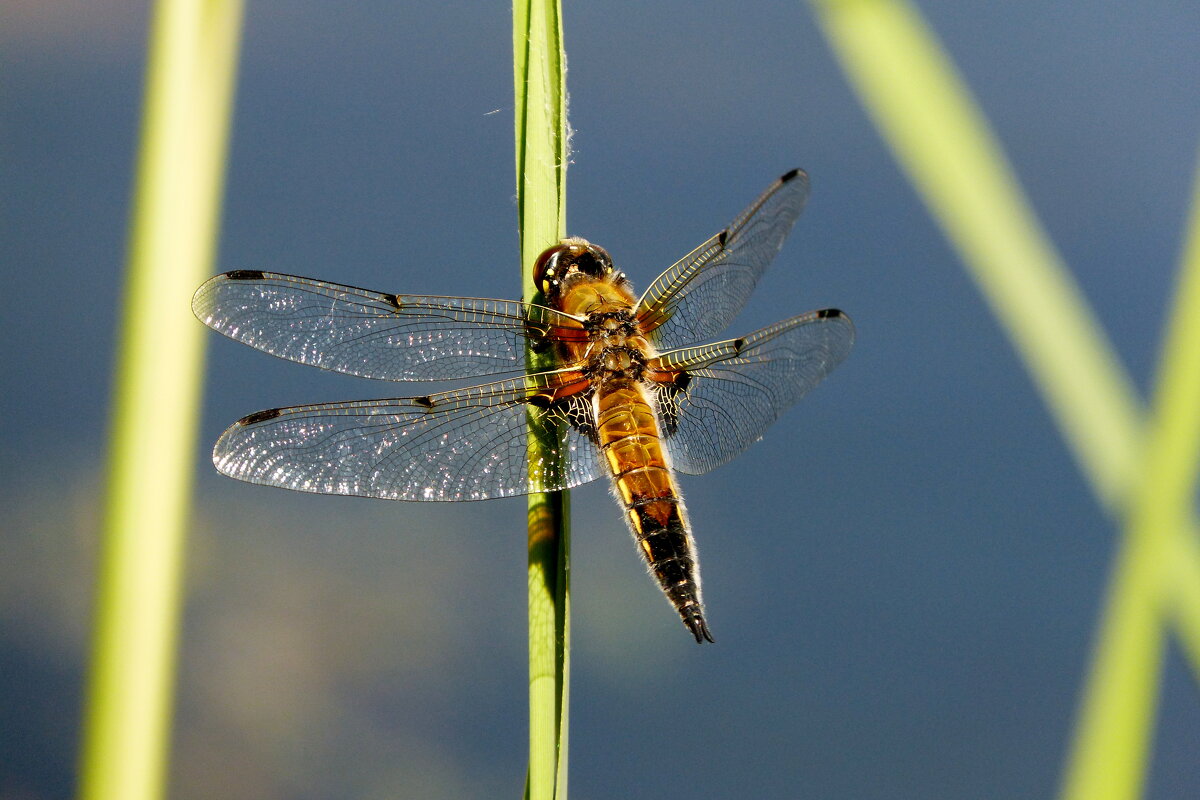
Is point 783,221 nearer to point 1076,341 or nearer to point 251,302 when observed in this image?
point 1076,341

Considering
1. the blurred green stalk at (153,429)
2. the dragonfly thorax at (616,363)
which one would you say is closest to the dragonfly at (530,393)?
the dragonfly thorax at (616,363)

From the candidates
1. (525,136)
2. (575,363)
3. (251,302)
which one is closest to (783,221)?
(575,363)

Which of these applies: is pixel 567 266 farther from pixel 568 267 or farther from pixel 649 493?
pixel 649 493

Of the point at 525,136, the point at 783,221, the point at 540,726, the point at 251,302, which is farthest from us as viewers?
the point at 783,221

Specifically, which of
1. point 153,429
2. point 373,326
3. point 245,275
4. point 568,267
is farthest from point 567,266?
point 153,429

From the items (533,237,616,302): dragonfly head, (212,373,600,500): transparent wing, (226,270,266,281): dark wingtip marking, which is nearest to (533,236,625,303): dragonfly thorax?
(533,237,616,302): dragonfly head

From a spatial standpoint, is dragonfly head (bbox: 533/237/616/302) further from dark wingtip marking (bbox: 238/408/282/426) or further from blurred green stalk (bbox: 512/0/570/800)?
dark wingtip marking (bbox: 238/408/282/426)
